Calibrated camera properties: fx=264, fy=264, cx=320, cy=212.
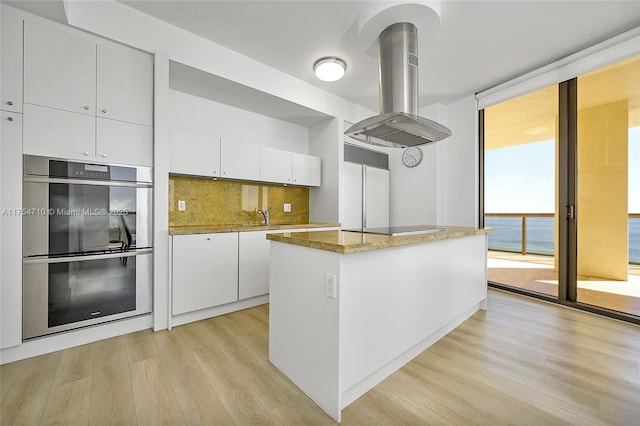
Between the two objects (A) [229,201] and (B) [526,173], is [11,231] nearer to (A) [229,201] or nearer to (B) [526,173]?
(A) [229,201]

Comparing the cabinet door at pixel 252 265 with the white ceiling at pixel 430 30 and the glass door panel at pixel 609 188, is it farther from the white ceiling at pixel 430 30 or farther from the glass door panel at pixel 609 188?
the glass door panel at pixel 609 188

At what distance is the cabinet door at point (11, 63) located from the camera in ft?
5.63

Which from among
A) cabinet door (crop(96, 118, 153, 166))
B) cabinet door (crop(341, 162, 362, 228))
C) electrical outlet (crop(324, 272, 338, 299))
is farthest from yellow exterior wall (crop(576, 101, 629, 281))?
cabinet door (crop(96, 118, 153, 166))

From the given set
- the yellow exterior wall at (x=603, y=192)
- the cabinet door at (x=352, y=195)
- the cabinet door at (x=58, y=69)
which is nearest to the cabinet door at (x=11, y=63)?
the cabinet door at (x=58, y=69)

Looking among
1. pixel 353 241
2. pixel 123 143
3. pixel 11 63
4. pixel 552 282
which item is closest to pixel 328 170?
pixel 123 143

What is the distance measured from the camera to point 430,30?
226 cm

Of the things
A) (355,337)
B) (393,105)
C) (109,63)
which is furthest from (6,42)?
(355,337)

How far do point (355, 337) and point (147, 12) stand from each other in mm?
2959

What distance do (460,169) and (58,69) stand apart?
14.6ft

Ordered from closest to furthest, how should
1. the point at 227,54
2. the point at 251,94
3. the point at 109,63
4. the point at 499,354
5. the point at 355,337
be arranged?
the point at 355,337 → the point at 499,354 → the point at 109,63 → the point at 227,54 → the point at 251,94

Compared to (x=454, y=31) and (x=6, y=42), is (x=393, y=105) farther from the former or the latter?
(x=6, y=42)

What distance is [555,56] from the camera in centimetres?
282

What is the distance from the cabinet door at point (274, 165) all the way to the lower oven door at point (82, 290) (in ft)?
4.98

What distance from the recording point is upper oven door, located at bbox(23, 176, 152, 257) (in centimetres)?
182
